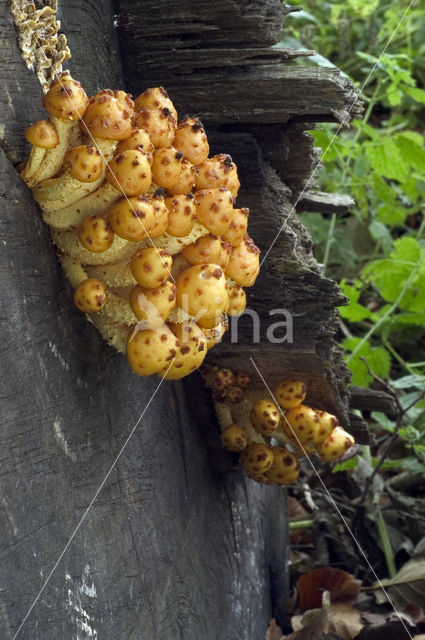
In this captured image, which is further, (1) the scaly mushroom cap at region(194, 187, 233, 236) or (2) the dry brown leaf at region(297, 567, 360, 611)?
(2) the dry brown leaf at region(297, 567, 360, 611)

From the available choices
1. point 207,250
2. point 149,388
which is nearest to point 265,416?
point 149,388

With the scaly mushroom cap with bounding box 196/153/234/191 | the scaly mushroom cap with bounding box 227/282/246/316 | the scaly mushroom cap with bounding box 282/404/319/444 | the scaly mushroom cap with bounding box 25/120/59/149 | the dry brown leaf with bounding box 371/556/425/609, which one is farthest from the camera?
the dry brown leaf with bounding box 371/556/425/609

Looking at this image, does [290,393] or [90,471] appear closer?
[90,471]

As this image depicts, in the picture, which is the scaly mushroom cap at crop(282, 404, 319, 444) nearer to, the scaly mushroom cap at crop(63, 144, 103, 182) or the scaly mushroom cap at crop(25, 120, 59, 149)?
the scaly mushroom cap at crop(63, 144, 103, 182)

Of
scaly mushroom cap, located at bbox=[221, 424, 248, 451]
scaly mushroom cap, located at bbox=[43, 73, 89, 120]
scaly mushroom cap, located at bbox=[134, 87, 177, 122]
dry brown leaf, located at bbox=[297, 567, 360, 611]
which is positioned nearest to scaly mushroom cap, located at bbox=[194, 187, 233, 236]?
scaly mushroom cap, located at bbox=[134, 87, 177, 122]

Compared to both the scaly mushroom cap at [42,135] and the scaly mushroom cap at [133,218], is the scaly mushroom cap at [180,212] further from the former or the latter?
the scaly mushroom cap at [42,135]

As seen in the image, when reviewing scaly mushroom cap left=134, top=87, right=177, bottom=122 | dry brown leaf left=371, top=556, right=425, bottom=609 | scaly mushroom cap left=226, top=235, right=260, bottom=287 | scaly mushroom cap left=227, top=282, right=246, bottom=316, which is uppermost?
scaly mushroom cap left=134, top=87, right=177, bottom=122

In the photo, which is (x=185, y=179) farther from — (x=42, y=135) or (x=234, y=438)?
(x=234, y=438)
